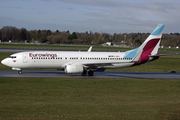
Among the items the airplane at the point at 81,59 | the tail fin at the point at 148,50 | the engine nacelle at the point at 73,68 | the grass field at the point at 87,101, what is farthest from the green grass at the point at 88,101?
the tail fin at the point at 148,50

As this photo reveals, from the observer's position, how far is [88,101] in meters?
19.4

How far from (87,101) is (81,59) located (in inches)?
677

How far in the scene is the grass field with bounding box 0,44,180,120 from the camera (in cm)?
1538

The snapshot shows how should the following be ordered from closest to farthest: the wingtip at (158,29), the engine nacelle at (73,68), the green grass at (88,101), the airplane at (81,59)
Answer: the green grass at (88,101), the engine nacelle at (73,68), the airplane at (81,59), the wingtip at (158,29)

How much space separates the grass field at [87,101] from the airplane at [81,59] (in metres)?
7.50

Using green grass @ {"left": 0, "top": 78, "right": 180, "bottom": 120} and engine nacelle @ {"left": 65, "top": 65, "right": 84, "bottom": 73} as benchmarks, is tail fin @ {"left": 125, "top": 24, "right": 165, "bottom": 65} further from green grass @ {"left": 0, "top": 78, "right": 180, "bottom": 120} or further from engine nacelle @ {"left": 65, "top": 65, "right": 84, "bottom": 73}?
green grass @ {"left": 0, "top": 78, "right": 180, "bottom": 120}

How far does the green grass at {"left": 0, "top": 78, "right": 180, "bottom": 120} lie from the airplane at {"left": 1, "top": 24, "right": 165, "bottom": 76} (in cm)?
802

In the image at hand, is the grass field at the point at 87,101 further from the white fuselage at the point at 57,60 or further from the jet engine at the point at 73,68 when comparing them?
the white fuselage at the point at 57,60

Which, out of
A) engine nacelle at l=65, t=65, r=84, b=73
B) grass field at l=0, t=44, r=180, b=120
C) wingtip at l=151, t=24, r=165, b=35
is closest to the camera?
grass field at l=0, t=44, r=180, b=120

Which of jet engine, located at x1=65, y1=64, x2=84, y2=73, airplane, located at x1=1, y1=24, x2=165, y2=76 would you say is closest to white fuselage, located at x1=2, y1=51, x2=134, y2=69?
airplane, located at x1=1, y1=24, x2=165, y2=76

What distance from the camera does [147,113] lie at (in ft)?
53.4

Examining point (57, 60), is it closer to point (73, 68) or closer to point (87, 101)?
point (73, 68)

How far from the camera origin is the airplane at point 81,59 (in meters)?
34.9

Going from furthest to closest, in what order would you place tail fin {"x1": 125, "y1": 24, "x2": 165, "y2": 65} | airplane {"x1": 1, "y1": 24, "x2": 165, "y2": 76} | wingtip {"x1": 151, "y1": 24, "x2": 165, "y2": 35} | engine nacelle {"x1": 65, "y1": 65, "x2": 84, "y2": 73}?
1. wingtip {"x1": 151, "y1": 24, "x2": 165, "y2": 35}
2. tail fin {"x1": 125, "y1": 24, "x2": 165, "y2": 65}
3. airplane {"x1": 1, "y1": 24, "x2": 165, "y2": 76}
4. engine nacelle {"x1": 65, "y1": 65, "x2": 84, "y2": 73}
